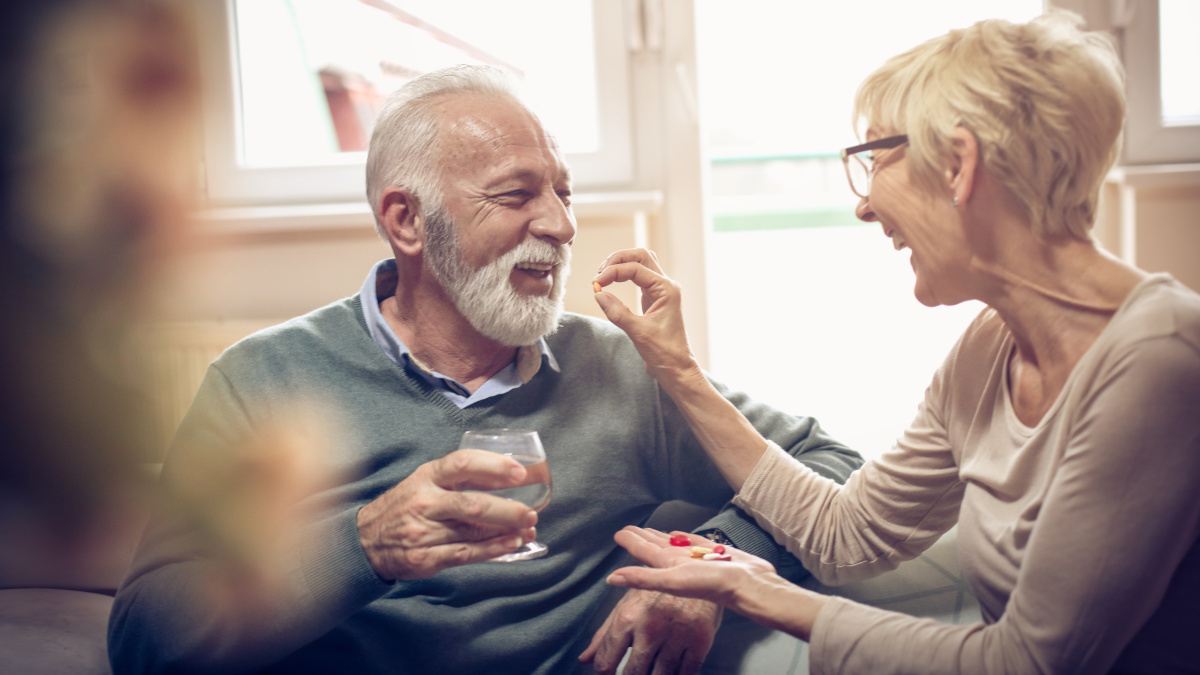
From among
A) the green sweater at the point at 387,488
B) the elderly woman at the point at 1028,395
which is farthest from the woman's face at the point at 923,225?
the green sweater at the point at 387,488

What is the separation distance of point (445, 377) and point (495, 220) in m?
0.27

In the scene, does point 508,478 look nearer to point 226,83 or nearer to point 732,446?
point 732,446

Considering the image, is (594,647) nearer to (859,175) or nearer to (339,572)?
(339,572)

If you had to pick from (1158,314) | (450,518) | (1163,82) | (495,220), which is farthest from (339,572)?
(1163,82)

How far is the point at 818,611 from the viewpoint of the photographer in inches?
34.1

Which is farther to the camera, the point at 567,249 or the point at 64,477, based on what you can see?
the point at 64,477

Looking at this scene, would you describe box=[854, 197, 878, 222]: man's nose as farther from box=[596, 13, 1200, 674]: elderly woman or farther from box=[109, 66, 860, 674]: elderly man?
box=[109, 66, 860, 674]: elderly man

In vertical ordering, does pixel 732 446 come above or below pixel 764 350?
above

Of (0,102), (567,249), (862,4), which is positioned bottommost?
(567,249)

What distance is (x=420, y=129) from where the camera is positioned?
1310 mm

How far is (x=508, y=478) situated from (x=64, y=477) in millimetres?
1098

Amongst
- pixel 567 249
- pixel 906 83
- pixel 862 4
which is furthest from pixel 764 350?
pixel 906 83

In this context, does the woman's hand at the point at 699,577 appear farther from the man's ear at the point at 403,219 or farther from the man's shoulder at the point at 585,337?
the man's ear at the point at 403,219

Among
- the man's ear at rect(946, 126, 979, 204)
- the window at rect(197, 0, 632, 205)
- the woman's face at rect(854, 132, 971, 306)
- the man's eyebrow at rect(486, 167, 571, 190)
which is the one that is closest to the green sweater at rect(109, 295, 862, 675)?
the man's eyebrow at rect(486, 167, 571, 190)
